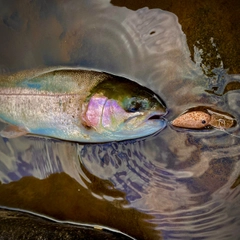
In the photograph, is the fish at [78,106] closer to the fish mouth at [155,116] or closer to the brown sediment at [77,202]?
the fish mouth at [155,116]

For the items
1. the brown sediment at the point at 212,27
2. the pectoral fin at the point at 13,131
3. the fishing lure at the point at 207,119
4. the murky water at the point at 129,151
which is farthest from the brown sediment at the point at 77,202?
the brown sediment at the point at 212,27

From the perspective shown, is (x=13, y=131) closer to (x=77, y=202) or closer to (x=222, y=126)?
(x=77, y=202)

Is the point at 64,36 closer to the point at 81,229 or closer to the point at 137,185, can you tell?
the point at 137,185

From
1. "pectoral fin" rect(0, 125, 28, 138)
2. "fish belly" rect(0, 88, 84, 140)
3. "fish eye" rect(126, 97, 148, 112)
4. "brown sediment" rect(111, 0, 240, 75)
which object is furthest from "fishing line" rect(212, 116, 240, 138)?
"pectoral fin" rect(0, 125, 28, 138)

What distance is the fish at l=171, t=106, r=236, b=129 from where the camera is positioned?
82.6 inches

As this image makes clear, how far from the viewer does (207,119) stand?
2.09m

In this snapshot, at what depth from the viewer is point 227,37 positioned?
83.2 inches

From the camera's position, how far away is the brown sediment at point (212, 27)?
2.11 m

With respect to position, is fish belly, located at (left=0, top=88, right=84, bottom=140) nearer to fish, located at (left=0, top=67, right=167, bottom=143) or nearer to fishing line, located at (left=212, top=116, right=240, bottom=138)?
fish, located at (left=0, top=67, right=167, bottom=143)

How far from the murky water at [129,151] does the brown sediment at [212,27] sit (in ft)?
0.20

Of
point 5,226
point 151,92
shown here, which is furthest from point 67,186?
point 151,92

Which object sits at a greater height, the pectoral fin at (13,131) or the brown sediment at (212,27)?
the brown sediment at (212,27)

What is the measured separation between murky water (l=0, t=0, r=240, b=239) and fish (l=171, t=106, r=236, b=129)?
1.9 inches

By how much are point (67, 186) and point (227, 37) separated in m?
1.55
